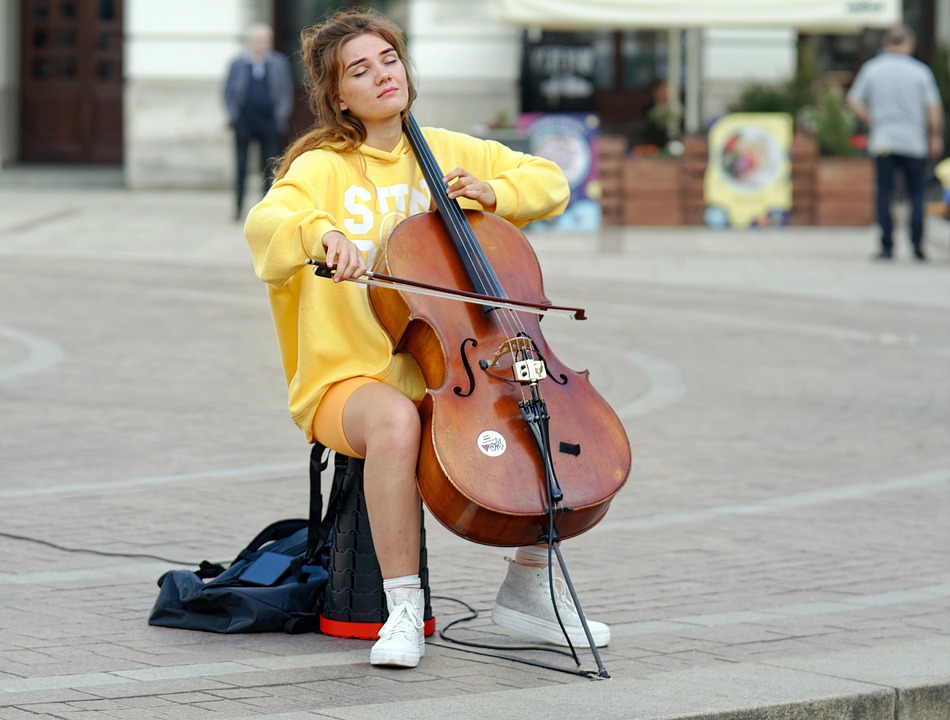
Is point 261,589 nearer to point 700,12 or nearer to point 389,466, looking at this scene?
point 389,466

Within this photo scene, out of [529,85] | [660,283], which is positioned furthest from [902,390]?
[529,85]

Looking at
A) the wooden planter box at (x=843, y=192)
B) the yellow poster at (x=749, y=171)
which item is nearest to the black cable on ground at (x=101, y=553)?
the yellow poster at (x=749, y=171)

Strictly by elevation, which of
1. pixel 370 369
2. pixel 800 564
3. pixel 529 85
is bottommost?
pixel 800 564

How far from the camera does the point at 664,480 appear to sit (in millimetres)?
6492

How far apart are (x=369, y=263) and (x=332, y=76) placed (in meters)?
0.49

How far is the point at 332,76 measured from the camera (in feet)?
13.9

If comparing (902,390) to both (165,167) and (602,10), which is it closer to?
(602,10)

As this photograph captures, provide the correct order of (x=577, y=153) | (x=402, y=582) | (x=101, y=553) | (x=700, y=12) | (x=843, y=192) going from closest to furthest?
(x=402, y=582) < (x=101, y=553) < (x=700, y=12) < (x=577, y=153) < (x=843, y=192)

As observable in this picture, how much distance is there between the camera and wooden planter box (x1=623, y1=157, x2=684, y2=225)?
16781 millimetres

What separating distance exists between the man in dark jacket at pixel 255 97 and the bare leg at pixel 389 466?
13016 millimetres

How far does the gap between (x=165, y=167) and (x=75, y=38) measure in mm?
4194

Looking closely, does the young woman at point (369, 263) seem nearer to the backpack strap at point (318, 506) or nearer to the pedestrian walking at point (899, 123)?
the backpack strap at point (318, 506)

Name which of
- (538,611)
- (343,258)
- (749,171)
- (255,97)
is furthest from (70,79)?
(343,258)

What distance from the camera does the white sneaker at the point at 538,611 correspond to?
166 inches
